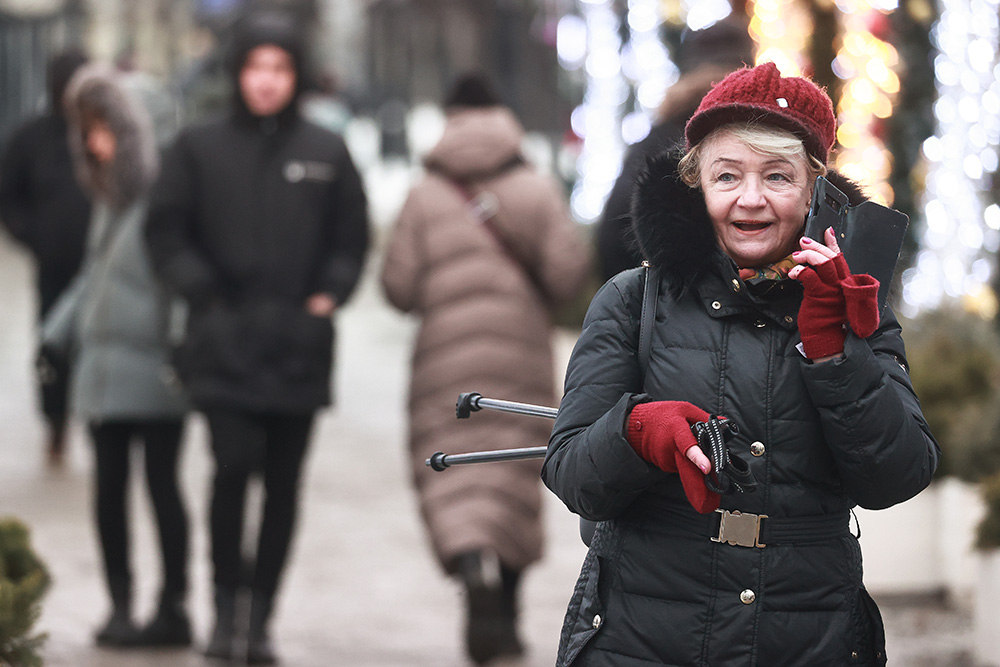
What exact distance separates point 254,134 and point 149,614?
2.01 m

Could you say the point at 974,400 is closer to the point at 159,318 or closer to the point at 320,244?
the point at 320,244

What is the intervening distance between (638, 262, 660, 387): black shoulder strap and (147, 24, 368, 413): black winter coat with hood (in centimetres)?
287

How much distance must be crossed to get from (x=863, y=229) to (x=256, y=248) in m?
3.28

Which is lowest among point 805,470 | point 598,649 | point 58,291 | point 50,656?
point 50,656

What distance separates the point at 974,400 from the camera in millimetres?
6816

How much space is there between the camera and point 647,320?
2689 millimetres

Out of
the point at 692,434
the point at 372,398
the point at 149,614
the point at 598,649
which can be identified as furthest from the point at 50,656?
the point at 372,398

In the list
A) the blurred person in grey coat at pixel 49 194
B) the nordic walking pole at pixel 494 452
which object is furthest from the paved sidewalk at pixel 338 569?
the nordic walking pole at pixel 494 452

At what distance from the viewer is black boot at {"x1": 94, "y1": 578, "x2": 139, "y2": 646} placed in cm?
572

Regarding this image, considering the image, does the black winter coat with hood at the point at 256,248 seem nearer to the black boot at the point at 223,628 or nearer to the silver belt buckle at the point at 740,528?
the black boot at the point at 223,628

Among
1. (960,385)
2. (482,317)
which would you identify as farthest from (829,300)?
(960,385)

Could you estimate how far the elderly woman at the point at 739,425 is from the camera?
253 centimetres

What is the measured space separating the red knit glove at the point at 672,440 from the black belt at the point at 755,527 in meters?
0.14

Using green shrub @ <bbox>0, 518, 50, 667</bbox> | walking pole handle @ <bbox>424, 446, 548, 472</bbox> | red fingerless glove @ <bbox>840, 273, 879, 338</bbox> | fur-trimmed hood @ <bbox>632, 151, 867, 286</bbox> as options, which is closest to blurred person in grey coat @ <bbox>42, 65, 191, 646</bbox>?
green shrub @ <bbox>0, 518, 50, 667</bbox>
